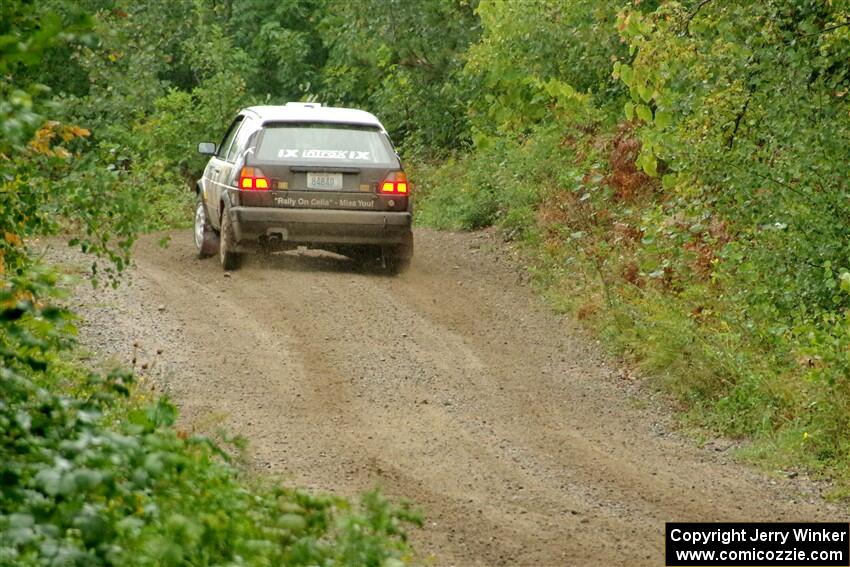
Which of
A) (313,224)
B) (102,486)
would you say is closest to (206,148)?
(313,224)

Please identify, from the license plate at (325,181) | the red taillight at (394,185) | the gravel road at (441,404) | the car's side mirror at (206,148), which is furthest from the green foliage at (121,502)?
the car's side mirror at (206,148)

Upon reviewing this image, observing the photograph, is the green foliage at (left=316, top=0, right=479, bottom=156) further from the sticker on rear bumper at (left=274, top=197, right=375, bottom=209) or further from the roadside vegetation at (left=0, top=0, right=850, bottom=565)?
the sticker on rear bumper at (left=274, top=197, right=375, bottom=209)

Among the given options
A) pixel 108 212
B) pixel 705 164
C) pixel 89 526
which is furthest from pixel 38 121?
pixel 705 164

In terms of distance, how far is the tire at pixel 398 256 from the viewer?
53.2ft

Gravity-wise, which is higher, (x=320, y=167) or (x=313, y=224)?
(x=320, y=167)

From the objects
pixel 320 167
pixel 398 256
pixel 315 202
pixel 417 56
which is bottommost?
pixel 398 256

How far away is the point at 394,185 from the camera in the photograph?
15.8 m

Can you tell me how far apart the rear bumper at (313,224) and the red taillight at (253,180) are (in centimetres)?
22

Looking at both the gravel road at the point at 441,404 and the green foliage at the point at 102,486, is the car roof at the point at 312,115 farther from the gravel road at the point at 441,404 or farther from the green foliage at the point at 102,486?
the green foliage at the point at 102,486

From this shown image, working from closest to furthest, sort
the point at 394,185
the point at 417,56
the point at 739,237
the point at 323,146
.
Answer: the point at 739,237
the point at 323,146
the point at 394,185
the point at 417,56

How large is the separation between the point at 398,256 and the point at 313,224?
126 cm

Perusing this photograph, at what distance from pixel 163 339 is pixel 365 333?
5.72 ft

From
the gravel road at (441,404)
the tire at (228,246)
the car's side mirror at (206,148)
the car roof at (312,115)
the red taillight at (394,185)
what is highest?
the car roof at (312,115)

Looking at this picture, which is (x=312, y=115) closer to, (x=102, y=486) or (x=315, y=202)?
(x=315, y=202)
